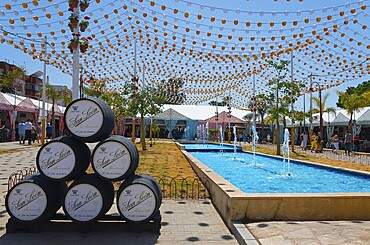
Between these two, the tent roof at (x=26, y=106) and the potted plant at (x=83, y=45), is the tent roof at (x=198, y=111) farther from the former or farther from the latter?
the potted plant at (x=83, y=45)

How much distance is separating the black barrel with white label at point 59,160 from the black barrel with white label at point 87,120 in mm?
205

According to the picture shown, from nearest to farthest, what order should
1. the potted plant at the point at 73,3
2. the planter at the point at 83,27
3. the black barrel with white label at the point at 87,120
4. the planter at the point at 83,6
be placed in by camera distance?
the black barrel with white label at the point at 87,120 → the potted plant at the point at 73,3 → the planter at the point at 83,6 → the planter at the point at 83,27

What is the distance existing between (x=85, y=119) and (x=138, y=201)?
1.37 meters

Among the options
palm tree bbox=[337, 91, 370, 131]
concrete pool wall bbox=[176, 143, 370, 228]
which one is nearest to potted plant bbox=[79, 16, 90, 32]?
concrete pool wall bbox=[176, 143, 370, 228]

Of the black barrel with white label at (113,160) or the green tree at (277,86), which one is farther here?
the green tree at (277,86)

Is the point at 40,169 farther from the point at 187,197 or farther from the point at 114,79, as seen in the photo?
the point at 114,79

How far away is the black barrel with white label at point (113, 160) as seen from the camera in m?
4.98

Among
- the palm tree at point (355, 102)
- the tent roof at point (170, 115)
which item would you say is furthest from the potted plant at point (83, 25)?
the tent roof at point (170, 115)

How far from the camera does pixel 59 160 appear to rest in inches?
196

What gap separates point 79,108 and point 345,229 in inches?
156

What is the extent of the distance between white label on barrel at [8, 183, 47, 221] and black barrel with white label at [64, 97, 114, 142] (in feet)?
3.01

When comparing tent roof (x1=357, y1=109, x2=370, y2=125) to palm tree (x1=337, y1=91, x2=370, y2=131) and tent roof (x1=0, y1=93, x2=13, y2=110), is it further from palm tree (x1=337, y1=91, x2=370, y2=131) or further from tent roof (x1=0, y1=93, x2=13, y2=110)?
tent roof (x1=0, y1=93, x2=13, y2=110)

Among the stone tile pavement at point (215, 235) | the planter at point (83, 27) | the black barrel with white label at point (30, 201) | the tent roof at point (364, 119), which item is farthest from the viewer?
the tent roof at point (364, 119)

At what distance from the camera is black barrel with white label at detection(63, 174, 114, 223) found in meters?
4.93
